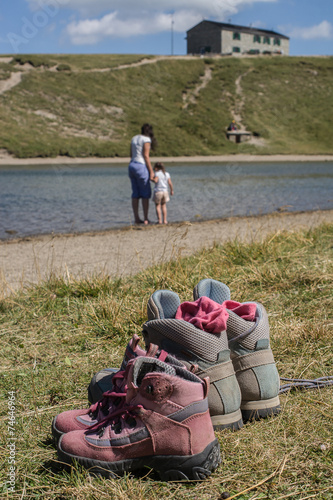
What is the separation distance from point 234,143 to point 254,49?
5117 centimetres

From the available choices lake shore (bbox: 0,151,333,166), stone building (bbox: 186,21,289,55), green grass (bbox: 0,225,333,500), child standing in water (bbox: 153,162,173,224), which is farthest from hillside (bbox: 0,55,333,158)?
green grass (bbox: 0,225,333,500)

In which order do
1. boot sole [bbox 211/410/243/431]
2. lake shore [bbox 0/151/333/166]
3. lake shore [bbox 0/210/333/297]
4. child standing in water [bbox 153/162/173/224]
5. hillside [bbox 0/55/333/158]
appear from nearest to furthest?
boot sole [bbox 211/410/243/431], lake shore [bbox 0/210/333/297], child standing in water [bbox 153/162/173/224], lake shore [bbox 0/151/333/166], hillside [bbox 0/55/333/158]

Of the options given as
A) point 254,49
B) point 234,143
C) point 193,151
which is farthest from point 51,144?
point 254,49

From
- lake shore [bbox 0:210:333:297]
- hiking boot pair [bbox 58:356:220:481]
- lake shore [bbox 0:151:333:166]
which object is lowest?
lake shore [bbox 0:210:333:297]

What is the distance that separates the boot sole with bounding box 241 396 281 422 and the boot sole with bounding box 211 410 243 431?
11 centimetres

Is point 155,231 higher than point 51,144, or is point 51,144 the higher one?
point 51,144

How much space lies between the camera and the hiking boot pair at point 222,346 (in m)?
2.17

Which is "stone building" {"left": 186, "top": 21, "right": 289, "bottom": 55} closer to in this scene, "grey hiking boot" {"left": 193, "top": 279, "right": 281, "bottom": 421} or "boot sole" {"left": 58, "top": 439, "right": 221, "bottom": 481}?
"grey hiking boot" {"left": 193, "top": 279, "right": 281, "bottom": 421}

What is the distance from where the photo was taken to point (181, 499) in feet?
6.00

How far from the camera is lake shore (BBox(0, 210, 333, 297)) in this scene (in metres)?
6.02

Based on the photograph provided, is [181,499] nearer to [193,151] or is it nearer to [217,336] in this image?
[217,336]

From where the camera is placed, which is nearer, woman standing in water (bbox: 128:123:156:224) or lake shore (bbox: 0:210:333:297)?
lake shore (bbox: 0:210:333:297)

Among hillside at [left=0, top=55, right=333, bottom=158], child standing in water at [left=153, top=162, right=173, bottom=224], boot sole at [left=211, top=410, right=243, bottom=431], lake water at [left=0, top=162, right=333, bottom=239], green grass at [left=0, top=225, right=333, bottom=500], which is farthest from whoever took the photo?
hillside at [left=0, top=55, right=333, bottom=158]

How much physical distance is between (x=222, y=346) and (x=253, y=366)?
27 centimetres
